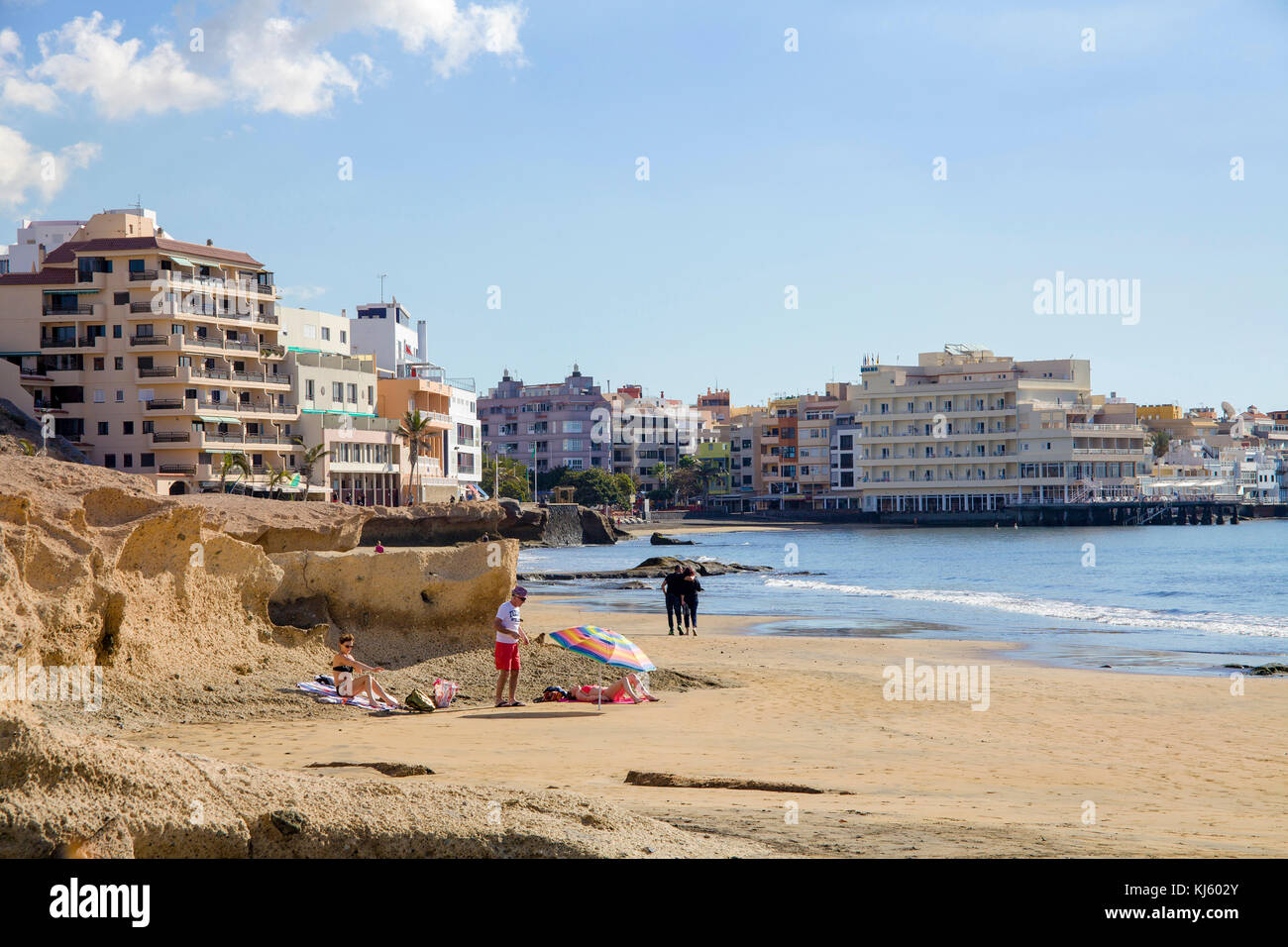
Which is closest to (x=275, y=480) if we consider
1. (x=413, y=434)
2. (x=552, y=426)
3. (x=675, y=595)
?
(x=413, y=434)

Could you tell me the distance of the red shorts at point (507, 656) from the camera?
44.9 ft

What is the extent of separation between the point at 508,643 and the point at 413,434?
2681 inches

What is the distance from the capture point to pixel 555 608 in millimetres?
35750

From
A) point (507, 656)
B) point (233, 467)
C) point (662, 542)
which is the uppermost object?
point (233, 467)

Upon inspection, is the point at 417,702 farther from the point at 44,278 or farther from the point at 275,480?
the point at 44,278

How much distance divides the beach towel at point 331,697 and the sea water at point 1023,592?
16026 mm

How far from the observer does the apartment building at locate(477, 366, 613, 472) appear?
16088 centimetres

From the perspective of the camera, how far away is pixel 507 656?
1375 cm

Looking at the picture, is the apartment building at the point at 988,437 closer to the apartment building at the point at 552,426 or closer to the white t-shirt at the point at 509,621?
the apartment building at the point at 552,426

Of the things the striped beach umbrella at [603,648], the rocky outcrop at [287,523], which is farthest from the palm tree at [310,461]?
the striped beach umbrella at [603,648]

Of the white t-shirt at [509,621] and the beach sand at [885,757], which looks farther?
the white t-shirt at [509,621]
